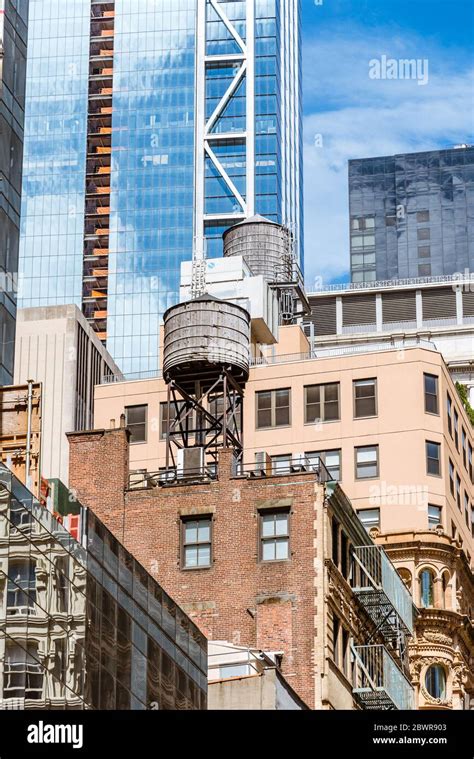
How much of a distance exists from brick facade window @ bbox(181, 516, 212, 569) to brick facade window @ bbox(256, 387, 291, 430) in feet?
64.8

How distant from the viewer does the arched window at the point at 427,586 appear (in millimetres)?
87688

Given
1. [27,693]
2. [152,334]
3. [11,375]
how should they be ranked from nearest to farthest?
1. [27,693]
2. [11,375]
3. [152,334]

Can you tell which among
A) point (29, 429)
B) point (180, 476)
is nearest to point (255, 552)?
point (180, 476)

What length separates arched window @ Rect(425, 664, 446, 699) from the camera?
85.4 metres

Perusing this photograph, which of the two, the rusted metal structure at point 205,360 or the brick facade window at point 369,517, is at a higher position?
the rusted metal structure at point 205,360

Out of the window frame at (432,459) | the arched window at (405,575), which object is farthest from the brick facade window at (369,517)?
the window frame at (432,459)

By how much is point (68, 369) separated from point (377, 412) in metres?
37.4

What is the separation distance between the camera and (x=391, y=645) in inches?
3191

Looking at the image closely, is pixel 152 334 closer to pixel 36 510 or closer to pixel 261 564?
pixel 261 564

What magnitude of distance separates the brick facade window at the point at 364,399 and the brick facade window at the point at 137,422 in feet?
38.0

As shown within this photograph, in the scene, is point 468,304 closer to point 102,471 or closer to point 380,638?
point 380,638

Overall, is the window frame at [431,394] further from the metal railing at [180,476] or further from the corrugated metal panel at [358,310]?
the corrugated metal panel at [358,310]

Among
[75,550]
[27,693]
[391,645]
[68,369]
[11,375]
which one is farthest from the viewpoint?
[68,369]
